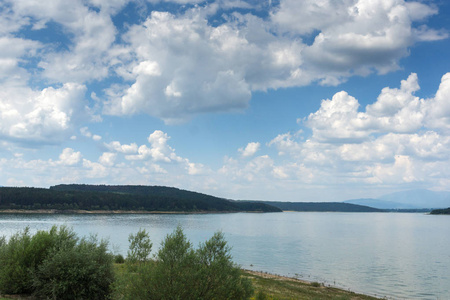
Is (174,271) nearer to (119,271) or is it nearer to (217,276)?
(217,276)

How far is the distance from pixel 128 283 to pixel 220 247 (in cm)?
510

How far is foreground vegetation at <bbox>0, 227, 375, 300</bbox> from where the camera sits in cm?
1684

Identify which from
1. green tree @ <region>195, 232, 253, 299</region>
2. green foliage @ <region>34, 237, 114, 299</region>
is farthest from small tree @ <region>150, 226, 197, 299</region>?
green foliage @ <region>34, 237, 114, 299</region>

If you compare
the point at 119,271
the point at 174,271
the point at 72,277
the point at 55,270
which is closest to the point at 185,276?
the point at 174,271

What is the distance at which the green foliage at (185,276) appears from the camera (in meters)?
16.5

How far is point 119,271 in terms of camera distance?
23938 mm

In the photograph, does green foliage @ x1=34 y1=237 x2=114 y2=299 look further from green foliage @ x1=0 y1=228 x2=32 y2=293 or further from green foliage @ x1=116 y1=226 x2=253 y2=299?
green foliage @ x1=116 y1=226 x2=253 y2=299

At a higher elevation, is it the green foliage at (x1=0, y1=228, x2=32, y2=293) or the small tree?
the small tree

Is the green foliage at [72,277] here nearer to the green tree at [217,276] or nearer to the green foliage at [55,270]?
the green foliage at [55,270]

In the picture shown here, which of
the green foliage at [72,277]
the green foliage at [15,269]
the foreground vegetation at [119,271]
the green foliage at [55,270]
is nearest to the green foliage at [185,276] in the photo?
the foreground vegetation at [119,271]

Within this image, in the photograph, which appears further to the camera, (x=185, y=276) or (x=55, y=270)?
(x=55, y=270)

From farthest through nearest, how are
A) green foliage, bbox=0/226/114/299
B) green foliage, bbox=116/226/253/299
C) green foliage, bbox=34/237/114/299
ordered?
green foliage, bbox=0/226/114/299 → green foliage, bbox=34/237/114/299 → green foliage, bbox=116/226/253/299

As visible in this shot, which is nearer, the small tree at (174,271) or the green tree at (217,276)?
the small tree at (174,271)

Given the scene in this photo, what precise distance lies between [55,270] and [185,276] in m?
10.5
